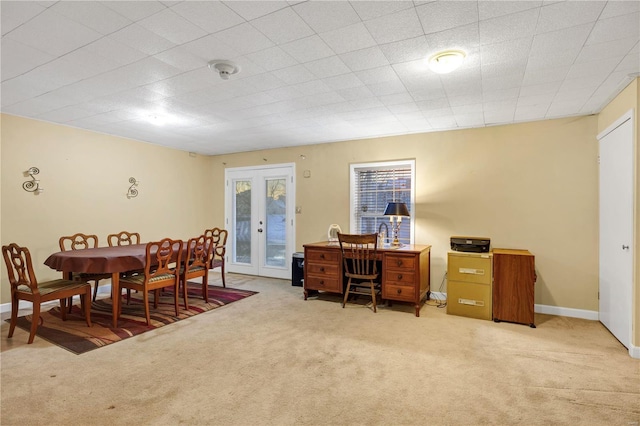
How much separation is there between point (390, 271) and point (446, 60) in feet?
7.88

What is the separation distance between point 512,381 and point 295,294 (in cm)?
307

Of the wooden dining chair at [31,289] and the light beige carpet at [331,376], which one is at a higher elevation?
the wooden dining chair at [31,289]

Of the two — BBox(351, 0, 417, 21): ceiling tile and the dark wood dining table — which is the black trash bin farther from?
BBox(351, 0, 417, 21): ceiling tile

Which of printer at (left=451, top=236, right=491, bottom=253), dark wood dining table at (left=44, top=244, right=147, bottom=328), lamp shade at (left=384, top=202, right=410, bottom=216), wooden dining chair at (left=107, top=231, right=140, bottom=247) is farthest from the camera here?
wooden dining chair at (left=107, top=231, right=140, bottom=247)

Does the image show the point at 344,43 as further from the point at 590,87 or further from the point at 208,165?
the point at 208,165

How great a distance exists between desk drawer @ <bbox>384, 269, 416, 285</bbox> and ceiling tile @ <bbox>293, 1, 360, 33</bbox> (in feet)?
9.09

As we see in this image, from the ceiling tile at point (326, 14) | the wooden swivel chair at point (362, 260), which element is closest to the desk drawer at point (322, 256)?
the wooden swivel chair at point (362, 260)

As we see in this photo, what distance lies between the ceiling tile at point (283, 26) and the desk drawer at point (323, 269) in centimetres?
290

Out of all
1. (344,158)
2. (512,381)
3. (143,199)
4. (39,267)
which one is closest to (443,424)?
(512,381)

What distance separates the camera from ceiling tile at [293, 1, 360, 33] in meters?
1.84

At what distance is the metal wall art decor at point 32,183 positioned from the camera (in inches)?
160

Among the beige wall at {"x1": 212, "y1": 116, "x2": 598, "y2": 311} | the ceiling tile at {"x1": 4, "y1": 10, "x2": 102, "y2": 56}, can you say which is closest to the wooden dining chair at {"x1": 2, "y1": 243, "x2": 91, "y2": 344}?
the ceiling tile at {"x1": 4, "y1": 10, "x2": 102, "y2": 56}

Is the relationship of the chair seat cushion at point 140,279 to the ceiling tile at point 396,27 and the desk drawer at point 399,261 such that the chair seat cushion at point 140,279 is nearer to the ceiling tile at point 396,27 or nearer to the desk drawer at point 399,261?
the desk drawer at point 399,261

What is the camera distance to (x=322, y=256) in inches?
176
